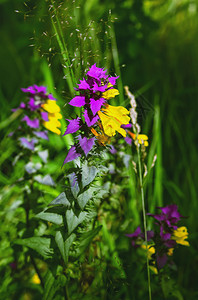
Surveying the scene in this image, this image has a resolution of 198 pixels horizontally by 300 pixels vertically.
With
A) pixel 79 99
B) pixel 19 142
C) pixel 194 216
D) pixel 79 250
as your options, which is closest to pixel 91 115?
pixel 79 99

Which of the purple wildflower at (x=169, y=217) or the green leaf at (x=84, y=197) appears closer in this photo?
the green leaf at (x=84, y=197)

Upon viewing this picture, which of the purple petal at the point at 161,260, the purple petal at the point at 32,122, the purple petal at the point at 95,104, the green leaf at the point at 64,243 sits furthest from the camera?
the purple petal at the point at 32,122

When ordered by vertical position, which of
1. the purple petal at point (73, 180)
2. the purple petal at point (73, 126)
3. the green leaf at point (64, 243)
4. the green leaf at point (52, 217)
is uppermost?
the purple petal at point (73, 126)

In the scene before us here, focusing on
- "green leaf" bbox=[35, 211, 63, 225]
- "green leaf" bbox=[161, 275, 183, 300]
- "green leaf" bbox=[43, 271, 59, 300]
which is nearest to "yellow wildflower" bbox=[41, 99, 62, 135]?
"green leaf" bbox=[35, 211, 63, 225]

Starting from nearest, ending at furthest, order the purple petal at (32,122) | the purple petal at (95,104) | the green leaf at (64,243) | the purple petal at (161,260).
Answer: the purple petal at (95,104) → the green leaf at (64,243) → the purple petal at (161,260) → the purple petal at (32,122)

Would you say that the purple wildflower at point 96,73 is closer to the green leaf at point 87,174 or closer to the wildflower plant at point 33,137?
the green leaf at point 87,174

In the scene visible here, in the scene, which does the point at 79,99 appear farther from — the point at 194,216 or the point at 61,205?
the point at 194,216

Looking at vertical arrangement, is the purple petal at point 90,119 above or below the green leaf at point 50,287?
above

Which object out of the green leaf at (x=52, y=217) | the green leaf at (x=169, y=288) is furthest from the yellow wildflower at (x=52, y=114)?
the green leaf at (x=169, y=288)
